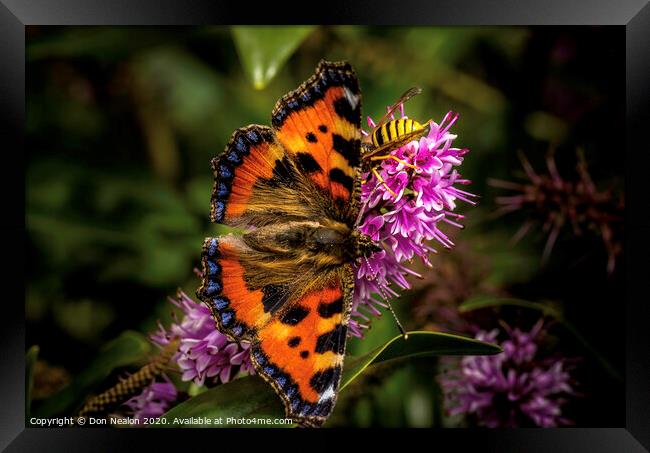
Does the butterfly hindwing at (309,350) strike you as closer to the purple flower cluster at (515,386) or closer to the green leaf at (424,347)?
the green leaf at (424,347)

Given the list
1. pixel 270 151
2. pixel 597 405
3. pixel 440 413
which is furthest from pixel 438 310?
pixel 270 151

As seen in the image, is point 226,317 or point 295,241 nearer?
point 226,317

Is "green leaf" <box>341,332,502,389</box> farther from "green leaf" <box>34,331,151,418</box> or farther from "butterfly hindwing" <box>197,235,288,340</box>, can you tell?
"green leaf" <box>34,331,151,418</box>

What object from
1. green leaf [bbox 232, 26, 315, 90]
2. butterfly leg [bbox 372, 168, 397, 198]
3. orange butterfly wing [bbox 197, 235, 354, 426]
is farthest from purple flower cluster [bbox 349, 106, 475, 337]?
green leaf [bbox 232, 26, 315, 90]

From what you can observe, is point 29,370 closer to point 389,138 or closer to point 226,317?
point 226,317

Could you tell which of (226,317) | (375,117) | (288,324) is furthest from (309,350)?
(375,117)
